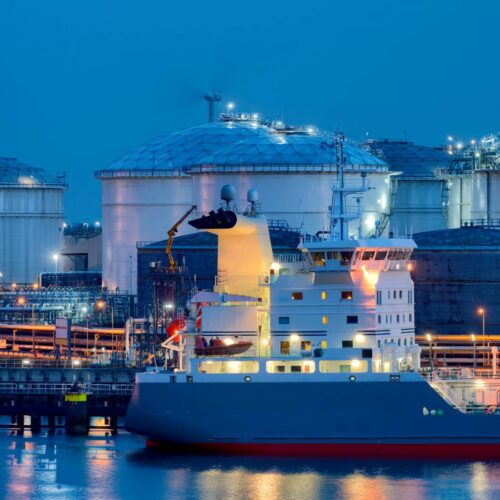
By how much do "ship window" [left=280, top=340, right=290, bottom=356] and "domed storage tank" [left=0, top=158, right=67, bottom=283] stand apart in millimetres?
57987

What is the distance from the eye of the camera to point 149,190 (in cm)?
11538

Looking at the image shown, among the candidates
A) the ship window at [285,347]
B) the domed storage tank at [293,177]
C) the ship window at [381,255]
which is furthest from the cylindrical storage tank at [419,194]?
the ship window at [285,347]

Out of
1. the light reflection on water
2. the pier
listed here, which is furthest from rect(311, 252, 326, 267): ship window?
the pier

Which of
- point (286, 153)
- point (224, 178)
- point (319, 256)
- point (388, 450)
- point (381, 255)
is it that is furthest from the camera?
point (224, 178)

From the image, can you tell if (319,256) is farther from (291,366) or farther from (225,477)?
(225,477)

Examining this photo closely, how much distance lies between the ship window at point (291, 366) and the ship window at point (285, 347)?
729mm

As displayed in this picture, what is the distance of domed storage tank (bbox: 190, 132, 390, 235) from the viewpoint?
102500mm

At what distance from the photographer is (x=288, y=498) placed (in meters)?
66.9

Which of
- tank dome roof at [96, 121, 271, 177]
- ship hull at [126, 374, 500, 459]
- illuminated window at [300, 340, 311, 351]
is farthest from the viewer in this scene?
tank dome roof at [96, 121, 271, 177]

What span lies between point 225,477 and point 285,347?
641 cm

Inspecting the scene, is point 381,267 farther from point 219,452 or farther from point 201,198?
point 201,198

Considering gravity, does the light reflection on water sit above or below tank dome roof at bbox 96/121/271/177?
below

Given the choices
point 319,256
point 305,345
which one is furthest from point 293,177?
point 305,345

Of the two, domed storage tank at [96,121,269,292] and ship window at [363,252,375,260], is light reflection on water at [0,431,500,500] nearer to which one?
ship window at [363,252,375,260]
